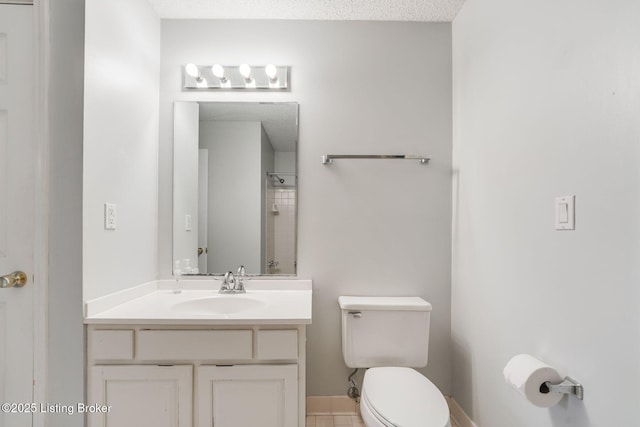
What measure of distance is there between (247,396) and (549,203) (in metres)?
1.37

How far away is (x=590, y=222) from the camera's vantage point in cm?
100

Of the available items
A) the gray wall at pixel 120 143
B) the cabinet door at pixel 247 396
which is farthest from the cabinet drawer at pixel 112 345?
the cabinet door at pixel 247 396

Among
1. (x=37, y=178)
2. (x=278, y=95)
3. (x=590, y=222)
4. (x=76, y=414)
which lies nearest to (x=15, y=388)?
(x=76, y=414)

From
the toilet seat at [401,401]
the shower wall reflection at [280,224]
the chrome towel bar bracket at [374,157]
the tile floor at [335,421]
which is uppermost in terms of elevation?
the chrome towel bar bracket at [374,157]

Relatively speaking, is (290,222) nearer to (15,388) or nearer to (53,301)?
(53,301)

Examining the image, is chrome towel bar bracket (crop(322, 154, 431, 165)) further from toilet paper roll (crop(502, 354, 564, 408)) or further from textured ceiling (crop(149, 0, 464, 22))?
toilet paper roll (crop(502, 354, 564, 408))

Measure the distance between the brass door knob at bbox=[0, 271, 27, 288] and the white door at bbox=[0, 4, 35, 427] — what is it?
0.05 feet

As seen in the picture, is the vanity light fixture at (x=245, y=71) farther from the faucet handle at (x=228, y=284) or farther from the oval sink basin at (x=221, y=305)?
the oval sink basin at (x=221, y=305)

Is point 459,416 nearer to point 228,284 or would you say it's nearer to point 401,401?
point 401,401

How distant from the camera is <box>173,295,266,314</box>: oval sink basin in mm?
1685

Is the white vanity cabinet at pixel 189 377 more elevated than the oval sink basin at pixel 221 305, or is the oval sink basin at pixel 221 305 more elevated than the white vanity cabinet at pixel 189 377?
the oval sink basin at pixel 221 305

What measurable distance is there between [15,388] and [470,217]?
85.5 inches

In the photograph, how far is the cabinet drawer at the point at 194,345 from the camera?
4.38ft

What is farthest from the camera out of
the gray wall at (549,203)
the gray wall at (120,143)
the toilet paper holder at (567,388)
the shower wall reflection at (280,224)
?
the shower wall reflection at (280,224)
